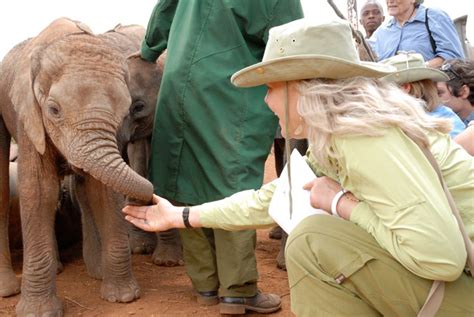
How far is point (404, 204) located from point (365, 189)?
154 mm

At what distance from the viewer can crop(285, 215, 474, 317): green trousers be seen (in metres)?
2.25

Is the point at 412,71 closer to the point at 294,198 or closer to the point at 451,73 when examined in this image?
the point at 451,73

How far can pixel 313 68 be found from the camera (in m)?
2.29

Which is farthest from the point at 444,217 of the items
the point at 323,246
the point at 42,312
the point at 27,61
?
the point at 27,61

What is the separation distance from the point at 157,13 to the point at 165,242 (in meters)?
1.76

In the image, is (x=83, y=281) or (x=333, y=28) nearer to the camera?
(x=333, y=28)

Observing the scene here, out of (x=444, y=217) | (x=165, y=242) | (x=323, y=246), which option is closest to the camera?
(x=444, y=217)

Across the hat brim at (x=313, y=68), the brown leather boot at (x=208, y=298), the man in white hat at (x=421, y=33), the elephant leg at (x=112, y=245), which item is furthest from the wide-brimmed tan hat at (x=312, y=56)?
the man in white hat at (x=421, y=33)

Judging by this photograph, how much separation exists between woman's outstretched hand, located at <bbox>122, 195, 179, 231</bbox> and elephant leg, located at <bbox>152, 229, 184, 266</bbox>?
1.71m

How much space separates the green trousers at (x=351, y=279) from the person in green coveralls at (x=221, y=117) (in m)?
1.39

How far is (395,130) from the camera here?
7.13 ft

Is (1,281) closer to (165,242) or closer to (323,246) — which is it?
(165,242)

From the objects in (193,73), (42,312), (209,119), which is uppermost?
(193,73)

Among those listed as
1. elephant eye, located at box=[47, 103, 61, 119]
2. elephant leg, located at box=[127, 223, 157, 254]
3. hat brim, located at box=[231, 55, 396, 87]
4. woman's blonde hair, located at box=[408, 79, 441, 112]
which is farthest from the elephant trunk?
elephant leg, located at box=[127, 223, 157, 254]
